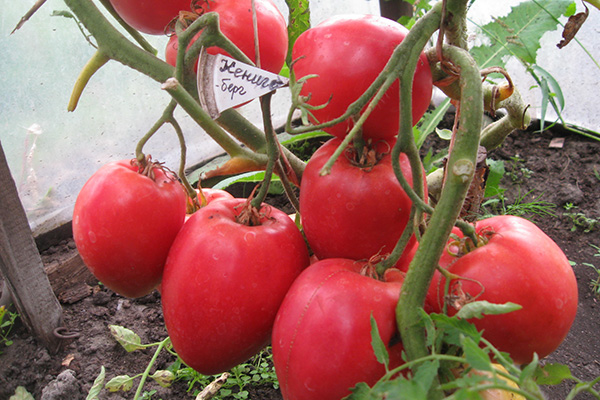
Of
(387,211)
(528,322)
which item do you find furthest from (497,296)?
(387,211)

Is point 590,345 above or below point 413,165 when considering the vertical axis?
Result: below

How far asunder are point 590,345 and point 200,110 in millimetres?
1225

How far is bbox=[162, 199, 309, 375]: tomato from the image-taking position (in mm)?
566

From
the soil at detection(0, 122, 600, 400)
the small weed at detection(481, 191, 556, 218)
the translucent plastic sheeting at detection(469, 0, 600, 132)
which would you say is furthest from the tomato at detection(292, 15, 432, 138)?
the translucent plastic sheeting at detection(469, 0, 600, 132)


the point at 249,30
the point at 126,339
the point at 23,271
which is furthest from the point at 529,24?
the point at 23,271

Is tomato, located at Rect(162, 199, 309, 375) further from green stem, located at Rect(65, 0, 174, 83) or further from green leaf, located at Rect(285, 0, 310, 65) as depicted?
green leaf, located at Rect(285, 0, 310, 65)

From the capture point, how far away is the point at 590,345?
1.29 meters

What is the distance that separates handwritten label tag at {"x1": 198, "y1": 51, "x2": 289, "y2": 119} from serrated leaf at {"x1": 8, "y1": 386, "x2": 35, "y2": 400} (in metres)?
0.96

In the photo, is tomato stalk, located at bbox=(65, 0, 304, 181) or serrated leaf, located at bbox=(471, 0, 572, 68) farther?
serrated leaf, located at bbox=(471, 0, 572, 68)

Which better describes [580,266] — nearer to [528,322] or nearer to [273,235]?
[528,322]

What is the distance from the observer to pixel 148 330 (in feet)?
4.34

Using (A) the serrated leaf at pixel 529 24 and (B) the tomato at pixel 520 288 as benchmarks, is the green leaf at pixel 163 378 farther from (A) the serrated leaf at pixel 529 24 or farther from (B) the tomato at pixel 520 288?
(A) the serrated leaf at pixel 529 24

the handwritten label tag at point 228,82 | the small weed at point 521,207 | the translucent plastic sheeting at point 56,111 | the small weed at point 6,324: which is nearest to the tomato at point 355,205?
the handwritten label tag at point 228,82

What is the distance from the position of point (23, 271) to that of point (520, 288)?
116 cm
